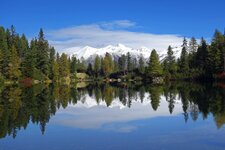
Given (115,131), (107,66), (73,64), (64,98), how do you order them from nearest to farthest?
(115,131)
(64,98)
(73,64)
(107,66)

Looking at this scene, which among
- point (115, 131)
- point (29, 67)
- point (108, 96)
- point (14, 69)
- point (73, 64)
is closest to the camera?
point (115, 131)

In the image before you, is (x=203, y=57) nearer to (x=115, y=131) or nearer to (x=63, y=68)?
(x=63, y=68)

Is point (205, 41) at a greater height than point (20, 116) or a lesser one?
greater

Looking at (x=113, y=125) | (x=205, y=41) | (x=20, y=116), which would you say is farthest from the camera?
(x=205, y=41)

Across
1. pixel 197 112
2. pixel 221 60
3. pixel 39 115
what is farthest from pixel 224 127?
pixel 221 60

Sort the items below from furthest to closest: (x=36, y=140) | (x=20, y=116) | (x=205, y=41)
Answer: (x=205, y=41)
(x=20, y=116)
(x=36, y=140)

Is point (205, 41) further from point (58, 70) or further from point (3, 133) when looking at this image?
point (3, 133)

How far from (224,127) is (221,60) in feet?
255

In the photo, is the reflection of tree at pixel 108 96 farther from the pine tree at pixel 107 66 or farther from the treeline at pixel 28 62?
the pine tree at pixel 107 66

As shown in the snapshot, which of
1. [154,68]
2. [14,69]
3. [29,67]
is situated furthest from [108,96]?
[154,68]

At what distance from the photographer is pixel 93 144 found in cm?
1861

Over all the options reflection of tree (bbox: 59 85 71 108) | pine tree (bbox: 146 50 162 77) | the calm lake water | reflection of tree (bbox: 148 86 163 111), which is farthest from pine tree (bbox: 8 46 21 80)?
the calm lake water

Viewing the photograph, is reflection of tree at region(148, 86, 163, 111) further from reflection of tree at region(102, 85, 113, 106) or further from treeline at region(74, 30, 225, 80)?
treeline at region(74, 30, 225, 80)

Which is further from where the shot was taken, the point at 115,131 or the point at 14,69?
the point at 14,69
